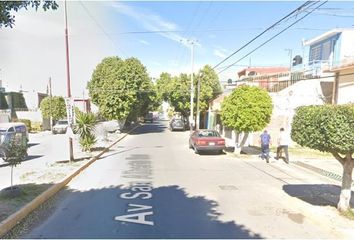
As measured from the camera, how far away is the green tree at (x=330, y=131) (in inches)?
268

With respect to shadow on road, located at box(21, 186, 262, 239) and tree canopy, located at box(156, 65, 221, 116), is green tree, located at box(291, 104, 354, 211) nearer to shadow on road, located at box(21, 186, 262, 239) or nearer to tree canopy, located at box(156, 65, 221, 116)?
shadow on road, located at box(21, 186, 262, 239)

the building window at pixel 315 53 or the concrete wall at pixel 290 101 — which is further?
the building window at pixel 315 53

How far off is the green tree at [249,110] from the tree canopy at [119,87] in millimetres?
18075

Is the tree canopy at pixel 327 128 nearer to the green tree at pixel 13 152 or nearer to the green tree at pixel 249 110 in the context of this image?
the green tree at pixel 13 152

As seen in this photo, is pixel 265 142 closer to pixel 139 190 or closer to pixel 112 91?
pixel 139 190

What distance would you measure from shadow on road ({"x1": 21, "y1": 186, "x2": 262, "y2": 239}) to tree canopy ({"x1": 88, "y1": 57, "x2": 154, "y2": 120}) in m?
24.4

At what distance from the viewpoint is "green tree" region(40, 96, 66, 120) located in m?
41.8

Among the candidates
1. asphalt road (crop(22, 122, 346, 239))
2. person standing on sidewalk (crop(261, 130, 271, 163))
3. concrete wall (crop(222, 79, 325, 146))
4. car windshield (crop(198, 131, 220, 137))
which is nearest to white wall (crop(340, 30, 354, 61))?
concrete wall (crop(222, 79, 325, 146))

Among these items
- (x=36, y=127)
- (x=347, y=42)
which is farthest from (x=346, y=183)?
(x=36, y=127)

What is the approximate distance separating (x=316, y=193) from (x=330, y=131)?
12.4 feet

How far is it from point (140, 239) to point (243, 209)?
10.1ft

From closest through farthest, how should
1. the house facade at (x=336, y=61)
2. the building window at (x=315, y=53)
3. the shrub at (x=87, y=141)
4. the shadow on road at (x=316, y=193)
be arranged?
the shadow on road at (x=316, y=193) → the shrub at (x=87, y=141) → the house facade at (x=336, y=61) → the building window at (x=315, y=53)

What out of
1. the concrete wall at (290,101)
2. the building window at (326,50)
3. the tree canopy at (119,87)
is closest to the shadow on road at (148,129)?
the tree canopy at (119,87)

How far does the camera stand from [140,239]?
6.11 metres
